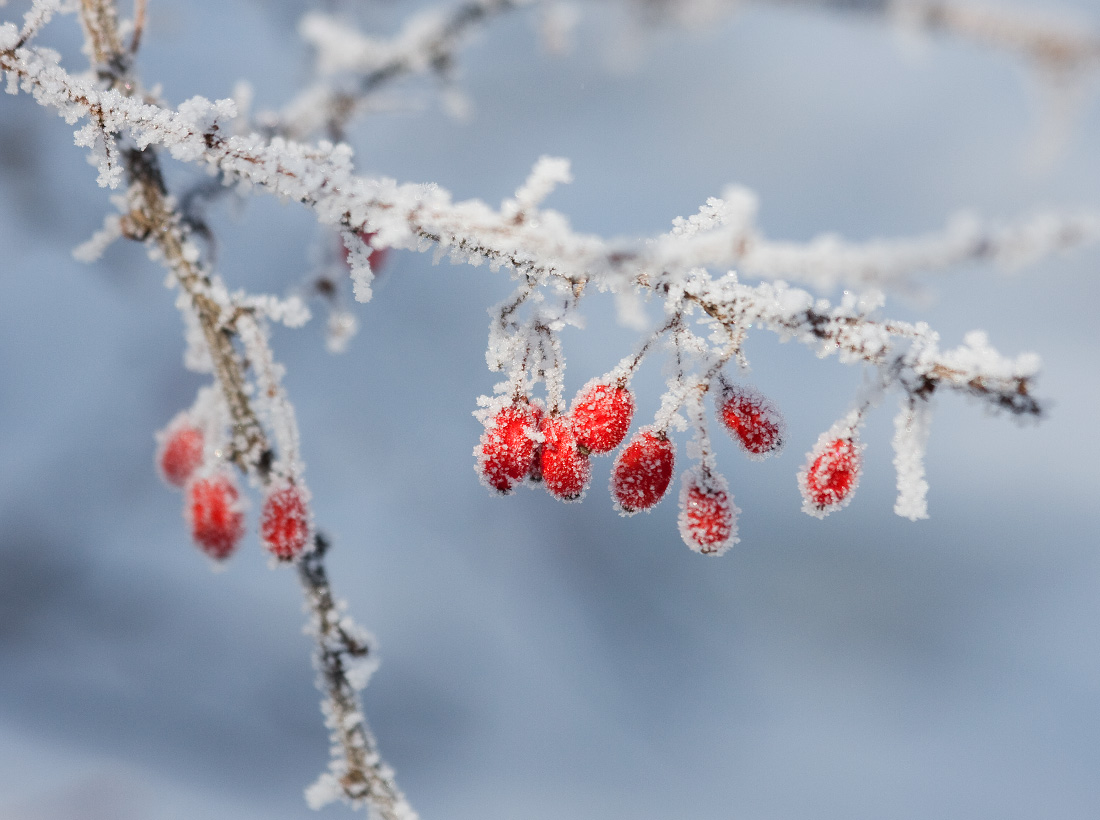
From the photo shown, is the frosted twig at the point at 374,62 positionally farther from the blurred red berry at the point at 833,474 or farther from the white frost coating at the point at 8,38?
the blurred red berry at the point at 833,474

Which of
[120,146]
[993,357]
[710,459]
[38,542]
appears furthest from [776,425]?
[38,542]

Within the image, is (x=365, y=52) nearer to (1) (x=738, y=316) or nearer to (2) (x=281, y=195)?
(2) (x=281, y=195)

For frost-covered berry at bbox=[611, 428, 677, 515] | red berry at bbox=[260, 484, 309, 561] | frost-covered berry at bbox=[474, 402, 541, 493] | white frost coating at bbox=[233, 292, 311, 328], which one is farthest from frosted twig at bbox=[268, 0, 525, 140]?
frost-covered berry at bbox=[611, 428, 677, 515]

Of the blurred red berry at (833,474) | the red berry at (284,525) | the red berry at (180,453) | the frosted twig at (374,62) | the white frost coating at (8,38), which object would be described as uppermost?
the frosted twig at (374,62)

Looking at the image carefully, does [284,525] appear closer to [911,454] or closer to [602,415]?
[602,415]

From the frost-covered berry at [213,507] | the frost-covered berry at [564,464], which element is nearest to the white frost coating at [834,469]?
the frost-covered berry at [564,464]

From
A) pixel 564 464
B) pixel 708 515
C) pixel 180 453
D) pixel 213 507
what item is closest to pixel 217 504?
pixel 213 507
